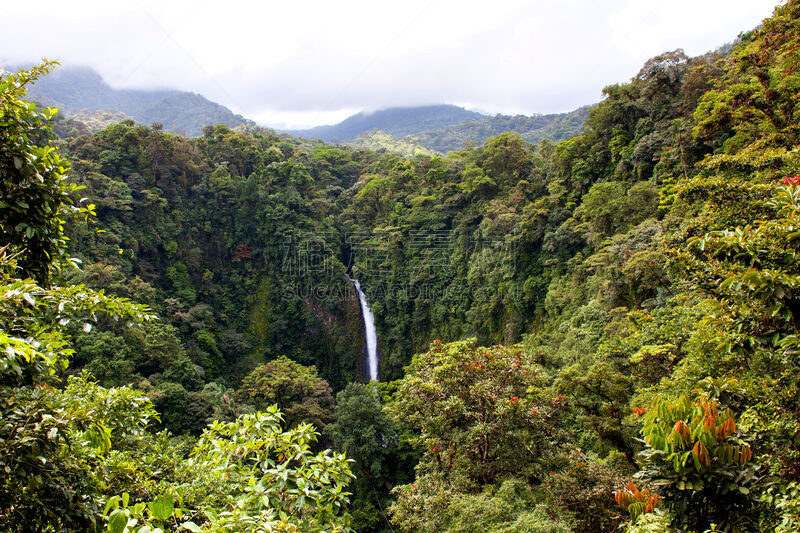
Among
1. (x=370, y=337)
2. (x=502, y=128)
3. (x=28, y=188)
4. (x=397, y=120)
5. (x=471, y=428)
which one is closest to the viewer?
(x=28, y=188)

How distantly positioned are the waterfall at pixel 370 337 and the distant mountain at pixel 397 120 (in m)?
77.5

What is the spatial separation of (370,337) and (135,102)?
88.7 meters

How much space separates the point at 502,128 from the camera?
204ft

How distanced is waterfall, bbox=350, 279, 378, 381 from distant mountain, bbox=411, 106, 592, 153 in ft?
116

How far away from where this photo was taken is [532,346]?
470 inches

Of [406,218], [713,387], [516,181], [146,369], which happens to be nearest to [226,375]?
[146,369]

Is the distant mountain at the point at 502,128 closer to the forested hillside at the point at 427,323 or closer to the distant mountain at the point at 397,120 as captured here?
the distant mountain at the point at 397,120

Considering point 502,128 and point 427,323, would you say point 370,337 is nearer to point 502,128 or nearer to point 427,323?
point 427,323

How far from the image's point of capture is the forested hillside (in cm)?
224

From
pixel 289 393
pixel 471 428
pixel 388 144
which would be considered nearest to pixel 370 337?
pixel 289 393

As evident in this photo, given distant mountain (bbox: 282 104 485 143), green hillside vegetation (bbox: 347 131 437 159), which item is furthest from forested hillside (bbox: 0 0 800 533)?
A: distant mountain (bbox: 282 104 485 143)

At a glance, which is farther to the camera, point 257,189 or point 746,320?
point 257,189

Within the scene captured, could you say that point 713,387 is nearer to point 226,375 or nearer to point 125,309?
point 125,309

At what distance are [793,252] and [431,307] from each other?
16704 millimetres
